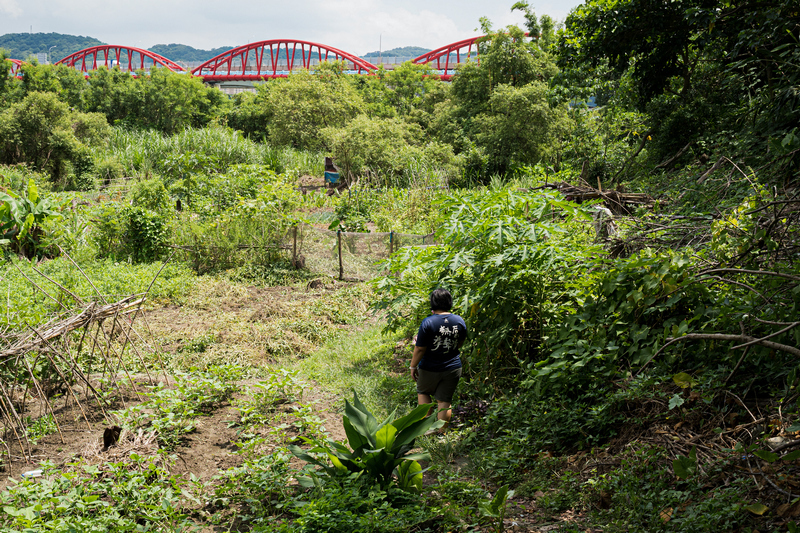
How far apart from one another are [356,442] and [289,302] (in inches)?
199

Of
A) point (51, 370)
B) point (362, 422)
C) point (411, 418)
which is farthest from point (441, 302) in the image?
point (51, 370)

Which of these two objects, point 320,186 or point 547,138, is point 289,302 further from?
point 547,138

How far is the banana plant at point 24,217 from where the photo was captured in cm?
830

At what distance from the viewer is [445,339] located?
170 inches

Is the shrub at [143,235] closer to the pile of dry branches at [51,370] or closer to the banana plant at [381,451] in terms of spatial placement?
the pile of dry branches at [51,370]

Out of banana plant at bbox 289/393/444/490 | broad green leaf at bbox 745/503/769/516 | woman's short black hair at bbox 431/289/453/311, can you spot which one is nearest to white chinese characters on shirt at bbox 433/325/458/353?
woman's short black hair at bbox 431/289/453/311

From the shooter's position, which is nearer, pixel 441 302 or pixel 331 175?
pixel 441 302

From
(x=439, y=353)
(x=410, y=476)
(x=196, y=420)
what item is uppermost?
(x=439, y=353)

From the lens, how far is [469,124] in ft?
67.9

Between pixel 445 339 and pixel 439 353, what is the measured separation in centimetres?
15

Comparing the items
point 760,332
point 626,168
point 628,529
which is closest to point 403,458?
point 628,529

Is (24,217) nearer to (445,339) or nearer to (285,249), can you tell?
(285,249)

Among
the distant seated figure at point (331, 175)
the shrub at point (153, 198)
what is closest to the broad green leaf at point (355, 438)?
the shrub at point (153, 198)

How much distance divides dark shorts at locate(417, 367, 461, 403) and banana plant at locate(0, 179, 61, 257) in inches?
294
